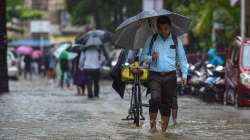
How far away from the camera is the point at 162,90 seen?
13.4 m

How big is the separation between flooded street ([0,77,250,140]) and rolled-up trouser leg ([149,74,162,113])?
443mm

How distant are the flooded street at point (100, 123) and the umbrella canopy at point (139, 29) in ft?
4.60

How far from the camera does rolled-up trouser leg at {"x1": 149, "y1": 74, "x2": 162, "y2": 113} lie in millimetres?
13250

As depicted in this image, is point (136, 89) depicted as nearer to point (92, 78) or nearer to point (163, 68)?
point (163, 68)

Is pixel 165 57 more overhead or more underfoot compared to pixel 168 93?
more overhead

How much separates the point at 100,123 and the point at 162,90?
2.13 meters

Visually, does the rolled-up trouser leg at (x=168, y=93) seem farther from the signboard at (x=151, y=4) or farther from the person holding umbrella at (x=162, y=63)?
the signboard at (x=151, y=4)

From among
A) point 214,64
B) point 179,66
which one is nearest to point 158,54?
point 179,66

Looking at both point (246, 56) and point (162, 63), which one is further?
point (246, 56)

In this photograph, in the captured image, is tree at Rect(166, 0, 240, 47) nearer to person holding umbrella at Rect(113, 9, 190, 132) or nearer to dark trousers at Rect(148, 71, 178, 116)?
person holding umbrella at Rect(113, 9, 190, 132)

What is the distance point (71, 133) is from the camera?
13.3m

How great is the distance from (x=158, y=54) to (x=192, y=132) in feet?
4.49

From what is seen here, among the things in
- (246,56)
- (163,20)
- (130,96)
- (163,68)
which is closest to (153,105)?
(163,68)

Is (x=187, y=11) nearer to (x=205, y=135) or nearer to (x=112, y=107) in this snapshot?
(x=112, y=107)
